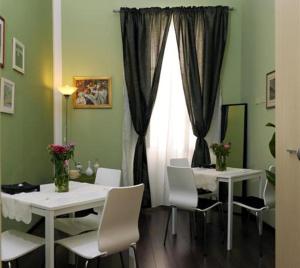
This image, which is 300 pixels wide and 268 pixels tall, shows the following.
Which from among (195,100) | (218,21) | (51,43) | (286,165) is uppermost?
(218,21)

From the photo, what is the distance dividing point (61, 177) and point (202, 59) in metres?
3.22

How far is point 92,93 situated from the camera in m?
5.33

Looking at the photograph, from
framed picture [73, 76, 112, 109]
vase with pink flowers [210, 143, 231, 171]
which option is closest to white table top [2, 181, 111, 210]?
vase with pink flowers [210, 143, 231, 171]

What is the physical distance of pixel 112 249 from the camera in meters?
2.19

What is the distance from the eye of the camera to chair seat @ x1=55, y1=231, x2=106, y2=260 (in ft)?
7.08

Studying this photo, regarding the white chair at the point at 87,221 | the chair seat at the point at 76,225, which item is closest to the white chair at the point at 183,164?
the white chair at the point at 87,221

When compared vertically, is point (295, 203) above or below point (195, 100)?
below

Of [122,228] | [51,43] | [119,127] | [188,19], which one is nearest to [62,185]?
[122,228]

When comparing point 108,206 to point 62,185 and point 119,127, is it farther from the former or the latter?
point 119,127

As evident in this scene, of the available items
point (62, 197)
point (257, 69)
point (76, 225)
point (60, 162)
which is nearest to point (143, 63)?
point (257, 69)

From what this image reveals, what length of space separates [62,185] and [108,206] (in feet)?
2.59

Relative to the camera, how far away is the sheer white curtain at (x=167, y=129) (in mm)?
5285

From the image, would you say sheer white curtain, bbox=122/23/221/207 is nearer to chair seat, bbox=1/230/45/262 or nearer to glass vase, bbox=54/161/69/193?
glass vase, bbox=54/161/69/193

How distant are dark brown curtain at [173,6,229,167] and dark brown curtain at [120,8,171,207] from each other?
0.29 metres
